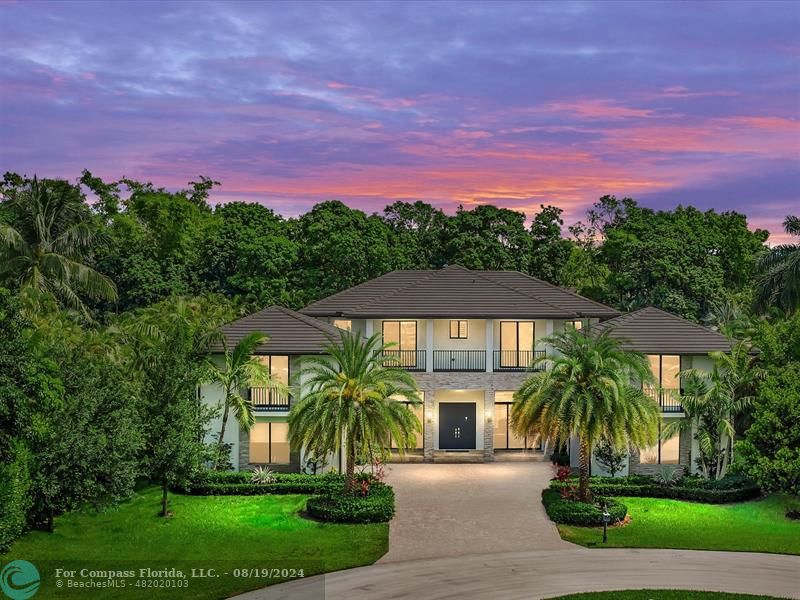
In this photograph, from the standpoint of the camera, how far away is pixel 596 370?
107ft

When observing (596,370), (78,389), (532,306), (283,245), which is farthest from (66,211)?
(596,370)

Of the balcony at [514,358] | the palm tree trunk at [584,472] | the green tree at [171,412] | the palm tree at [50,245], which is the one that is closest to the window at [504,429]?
the balcony at [514,358]

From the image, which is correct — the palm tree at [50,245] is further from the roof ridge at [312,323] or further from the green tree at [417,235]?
the green tree at [417,235]

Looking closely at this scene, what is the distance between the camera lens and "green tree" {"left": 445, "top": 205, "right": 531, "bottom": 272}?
64.8 meters

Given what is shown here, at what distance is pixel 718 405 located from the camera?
36.6m

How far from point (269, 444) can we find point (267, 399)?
215cm

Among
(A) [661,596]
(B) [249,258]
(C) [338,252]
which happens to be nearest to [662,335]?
(A) [661,596]

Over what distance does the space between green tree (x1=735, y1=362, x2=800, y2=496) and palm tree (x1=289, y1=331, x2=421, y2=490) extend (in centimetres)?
1322

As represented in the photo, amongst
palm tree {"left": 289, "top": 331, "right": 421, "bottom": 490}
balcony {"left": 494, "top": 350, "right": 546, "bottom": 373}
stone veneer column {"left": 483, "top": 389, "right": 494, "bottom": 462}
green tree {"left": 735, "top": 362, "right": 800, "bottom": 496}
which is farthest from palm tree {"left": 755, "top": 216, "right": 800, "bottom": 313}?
palm tree {"left": 289, "top": 331, "right": 421, "bottom": 490}

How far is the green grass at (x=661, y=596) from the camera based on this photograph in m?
23.2

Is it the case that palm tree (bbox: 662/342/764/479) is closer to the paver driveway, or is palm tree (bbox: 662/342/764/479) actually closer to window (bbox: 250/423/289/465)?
the paver driveway

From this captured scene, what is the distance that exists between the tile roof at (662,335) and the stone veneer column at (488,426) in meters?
6.26

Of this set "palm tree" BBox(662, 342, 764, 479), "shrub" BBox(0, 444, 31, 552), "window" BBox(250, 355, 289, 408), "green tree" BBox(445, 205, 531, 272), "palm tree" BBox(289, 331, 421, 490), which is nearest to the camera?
"shrub" BBox(0, 444, 31, 552)

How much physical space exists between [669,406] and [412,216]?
123 ft
